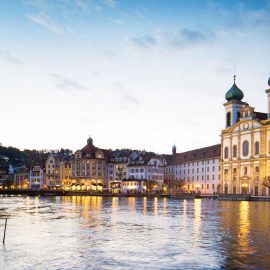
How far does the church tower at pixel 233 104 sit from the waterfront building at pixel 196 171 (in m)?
12.9

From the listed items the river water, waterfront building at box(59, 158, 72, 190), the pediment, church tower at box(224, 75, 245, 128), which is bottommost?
the river water

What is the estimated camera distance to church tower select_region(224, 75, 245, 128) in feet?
412

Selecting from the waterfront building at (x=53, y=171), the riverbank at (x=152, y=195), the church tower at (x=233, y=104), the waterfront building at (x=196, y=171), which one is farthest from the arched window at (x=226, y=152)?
the waterfront building at (x=53, y=171)

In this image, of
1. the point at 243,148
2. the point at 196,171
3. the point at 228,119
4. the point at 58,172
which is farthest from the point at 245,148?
the point at 58,172

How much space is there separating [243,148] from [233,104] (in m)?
13.0

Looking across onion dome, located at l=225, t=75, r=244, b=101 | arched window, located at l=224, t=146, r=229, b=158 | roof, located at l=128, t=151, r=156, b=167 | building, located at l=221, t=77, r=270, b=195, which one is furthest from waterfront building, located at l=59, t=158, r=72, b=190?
onion dome, located at l=225, t=75, r=244, b=101

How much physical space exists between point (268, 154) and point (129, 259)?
95.9 m

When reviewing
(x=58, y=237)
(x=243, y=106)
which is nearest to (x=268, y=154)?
(x=243, y=106)

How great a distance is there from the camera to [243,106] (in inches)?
4882

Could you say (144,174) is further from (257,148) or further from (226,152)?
(257,148)

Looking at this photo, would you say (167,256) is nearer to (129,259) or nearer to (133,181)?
(129,259)

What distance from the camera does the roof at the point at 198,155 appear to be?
138 m

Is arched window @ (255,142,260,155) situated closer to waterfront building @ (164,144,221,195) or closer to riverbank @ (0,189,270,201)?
riverbank @ (0,189,270,201)

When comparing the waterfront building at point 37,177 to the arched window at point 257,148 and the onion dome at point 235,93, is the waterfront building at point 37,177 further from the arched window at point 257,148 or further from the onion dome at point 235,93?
the arched window at point 257,148
